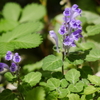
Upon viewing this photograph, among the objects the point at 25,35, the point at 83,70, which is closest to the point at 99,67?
the point at 83,70

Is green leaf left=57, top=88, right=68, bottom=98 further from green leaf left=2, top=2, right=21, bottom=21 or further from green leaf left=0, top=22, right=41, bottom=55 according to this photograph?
green leaf left=2, top=2, right=21, bottom=21

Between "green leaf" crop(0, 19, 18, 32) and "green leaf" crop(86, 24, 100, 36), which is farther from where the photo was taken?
"green leaf" crop(0, 19, 18, 32)

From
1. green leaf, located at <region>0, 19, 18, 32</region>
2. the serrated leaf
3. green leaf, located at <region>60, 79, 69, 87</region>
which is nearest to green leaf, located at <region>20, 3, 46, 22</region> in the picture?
green leaf, located at <region>0, 19, 18, 32</region>

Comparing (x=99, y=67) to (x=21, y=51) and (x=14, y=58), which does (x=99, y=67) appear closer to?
(x=14, y=58)

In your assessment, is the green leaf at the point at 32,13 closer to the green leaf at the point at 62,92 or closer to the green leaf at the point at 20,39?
the green leaf at the point at 20,39

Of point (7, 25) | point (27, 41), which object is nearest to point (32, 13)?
point (7, 25)

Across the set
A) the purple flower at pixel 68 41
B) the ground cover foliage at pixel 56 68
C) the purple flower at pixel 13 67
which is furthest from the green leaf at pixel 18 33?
the purple flower at pixel 68 41
